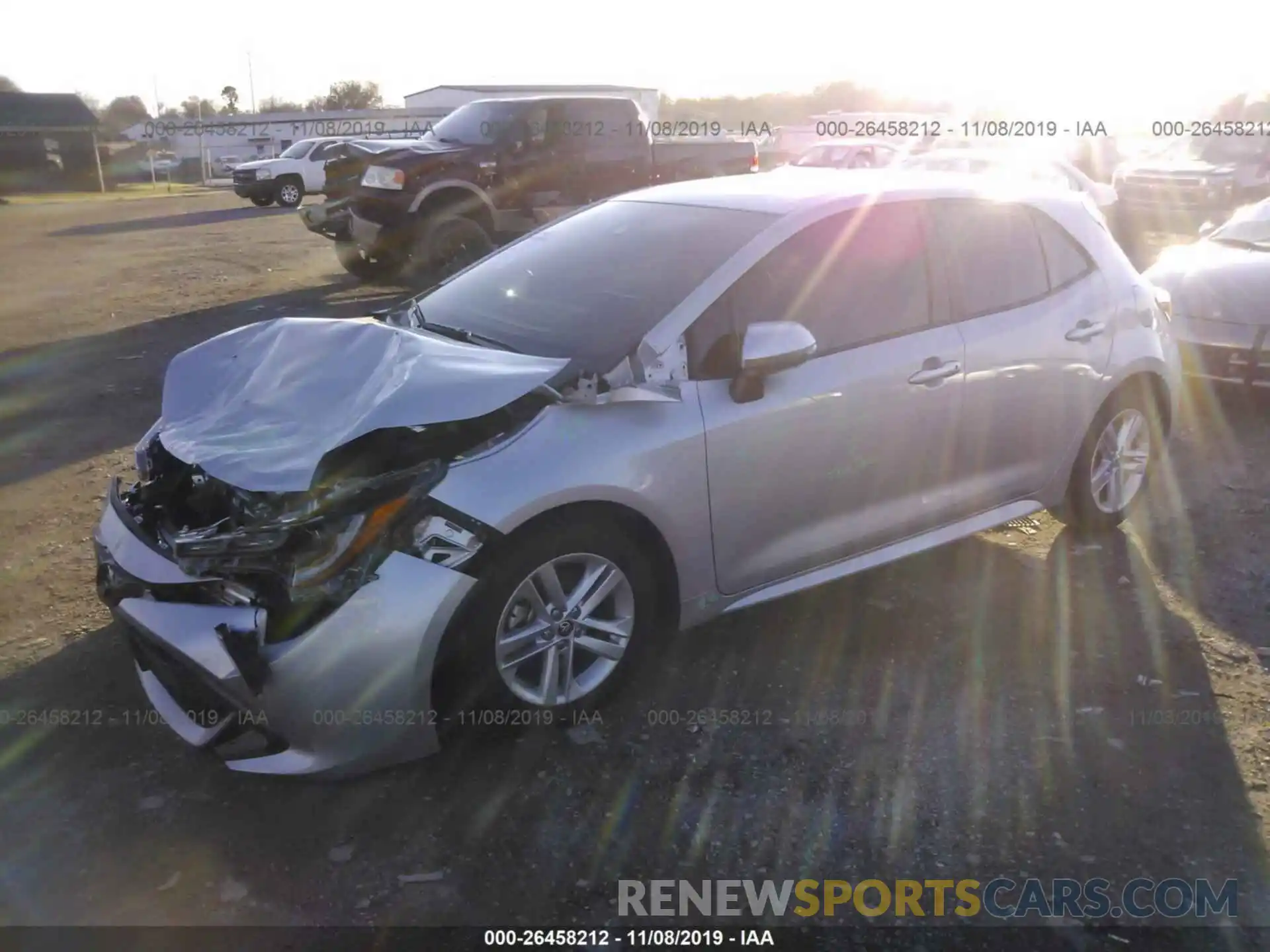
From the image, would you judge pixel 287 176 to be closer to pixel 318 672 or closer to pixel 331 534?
pixel 331 534

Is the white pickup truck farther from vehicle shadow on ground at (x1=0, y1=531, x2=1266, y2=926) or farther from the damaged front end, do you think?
the damaged front end

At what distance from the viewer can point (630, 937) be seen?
2652 mm

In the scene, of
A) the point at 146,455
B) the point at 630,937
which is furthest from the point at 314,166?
the point at 630,937

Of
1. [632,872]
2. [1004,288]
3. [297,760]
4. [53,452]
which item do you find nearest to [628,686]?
[632,872]

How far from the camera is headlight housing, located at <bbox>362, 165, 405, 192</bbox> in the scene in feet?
35.2

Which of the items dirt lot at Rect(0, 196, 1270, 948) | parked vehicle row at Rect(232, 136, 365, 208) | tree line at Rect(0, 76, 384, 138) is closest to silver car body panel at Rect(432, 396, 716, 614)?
dirt lot at Rect(0, 196, 1270, 948)

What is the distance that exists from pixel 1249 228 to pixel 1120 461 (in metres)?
4.16

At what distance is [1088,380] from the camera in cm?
456

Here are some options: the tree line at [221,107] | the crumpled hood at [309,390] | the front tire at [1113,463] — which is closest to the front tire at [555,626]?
the crumpled hood at [309,390]

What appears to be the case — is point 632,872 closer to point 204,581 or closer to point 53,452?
point 204,581

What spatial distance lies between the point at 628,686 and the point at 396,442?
1221 millimetres

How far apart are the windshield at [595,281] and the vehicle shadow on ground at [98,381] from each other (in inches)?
126

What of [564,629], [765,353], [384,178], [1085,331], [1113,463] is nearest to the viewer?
[564,629]

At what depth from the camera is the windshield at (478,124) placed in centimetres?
1173
